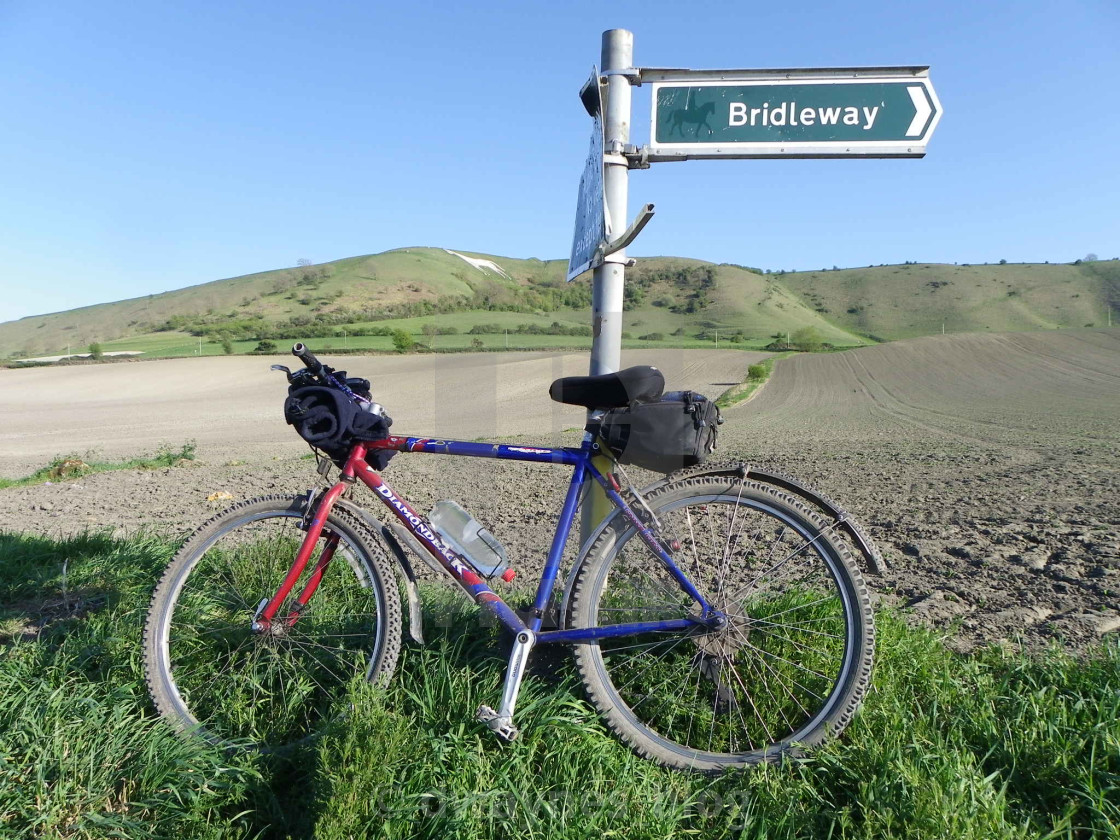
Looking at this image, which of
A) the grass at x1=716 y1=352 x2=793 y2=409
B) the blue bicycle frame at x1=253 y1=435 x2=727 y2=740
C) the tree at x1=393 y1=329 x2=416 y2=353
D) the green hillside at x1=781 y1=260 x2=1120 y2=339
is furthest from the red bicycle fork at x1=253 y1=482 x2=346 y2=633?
the green hillside at x1=781 y1=260 x2=1120 y2=339

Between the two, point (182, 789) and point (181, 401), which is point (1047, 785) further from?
point (181, 401)

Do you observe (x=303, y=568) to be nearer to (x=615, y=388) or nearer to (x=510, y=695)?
(x=510, y=695)

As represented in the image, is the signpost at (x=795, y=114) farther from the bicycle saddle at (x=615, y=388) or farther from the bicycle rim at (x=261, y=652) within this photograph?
the bicycle rim at (x=261, y=652)

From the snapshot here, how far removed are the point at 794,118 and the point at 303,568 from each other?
259 cm

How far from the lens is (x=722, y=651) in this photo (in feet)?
8.44

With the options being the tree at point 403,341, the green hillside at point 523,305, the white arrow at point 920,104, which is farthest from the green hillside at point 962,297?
the white arrow at point 920,104

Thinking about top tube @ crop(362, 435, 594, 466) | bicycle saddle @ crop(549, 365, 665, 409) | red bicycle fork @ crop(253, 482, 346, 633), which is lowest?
red bicycle fork @ crop(253, 482, 346, 633)

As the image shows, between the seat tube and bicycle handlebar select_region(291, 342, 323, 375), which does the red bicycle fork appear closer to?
bicycle handlebar select_region(291, 342, 323, 375)

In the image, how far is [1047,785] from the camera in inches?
81.1

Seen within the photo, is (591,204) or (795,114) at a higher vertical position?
(795,114)

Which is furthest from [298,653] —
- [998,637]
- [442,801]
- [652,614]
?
[998,637]

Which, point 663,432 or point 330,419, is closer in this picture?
point 663,432

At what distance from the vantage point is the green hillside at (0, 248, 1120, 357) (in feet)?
164

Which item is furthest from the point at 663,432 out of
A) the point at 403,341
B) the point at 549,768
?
the point at 403,341
